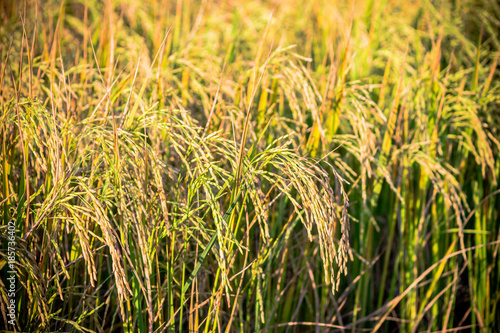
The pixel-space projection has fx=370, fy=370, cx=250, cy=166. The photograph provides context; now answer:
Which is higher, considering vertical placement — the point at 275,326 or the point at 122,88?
the point at 122,88

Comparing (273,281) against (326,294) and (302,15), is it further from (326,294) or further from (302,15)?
(302,15)

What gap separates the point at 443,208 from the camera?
1610 millimetres

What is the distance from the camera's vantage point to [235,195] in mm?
954

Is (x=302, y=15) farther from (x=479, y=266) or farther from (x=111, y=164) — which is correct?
(x=111, y=164)

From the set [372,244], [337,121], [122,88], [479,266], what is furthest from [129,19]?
[479,266]

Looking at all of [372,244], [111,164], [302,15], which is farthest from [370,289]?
[302,15]

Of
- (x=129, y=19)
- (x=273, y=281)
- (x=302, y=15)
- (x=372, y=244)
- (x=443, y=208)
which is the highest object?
(x=302, y=15)

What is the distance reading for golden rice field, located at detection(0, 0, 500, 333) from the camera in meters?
0.95

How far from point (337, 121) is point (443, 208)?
657 mm

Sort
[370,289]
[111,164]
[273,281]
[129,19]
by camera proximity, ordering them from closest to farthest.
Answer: [111,164] < [273,281] < [370,289] < [129,19]

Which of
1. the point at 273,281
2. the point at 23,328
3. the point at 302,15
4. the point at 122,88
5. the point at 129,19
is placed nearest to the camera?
the point at 23,328

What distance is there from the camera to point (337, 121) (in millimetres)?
1396

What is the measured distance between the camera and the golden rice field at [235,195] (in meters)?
0.95

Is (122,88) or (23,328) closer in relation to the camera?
(23,328)
